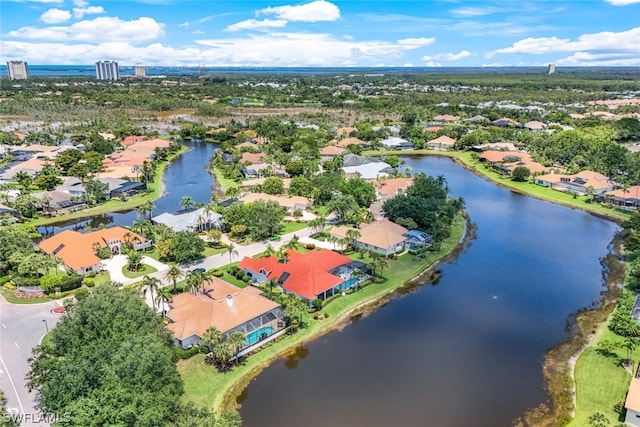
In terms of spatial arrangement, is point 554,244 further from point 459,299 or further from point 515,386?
point 515,386

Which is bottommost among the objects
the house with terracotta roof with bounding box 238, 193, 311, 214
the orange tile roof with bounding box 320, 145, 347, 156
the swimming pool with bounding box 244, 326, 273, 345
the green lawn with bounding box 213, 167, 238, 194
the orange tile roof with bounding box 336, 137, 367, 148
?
the swimming pool with bounding box 244, 326, 273, 345

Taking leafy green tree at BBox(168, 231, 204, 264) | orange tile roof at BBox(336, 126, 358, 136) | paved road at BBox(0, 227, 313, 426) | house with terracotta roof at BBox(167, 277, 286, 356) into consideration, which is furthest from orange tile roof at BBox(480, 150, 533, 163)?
paved road at BBox(0, 227, 313, 426)

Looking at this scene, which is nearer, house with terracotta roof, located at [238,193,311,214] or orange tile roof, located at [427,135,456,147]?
house with terracotta roof, located at [238,193,311,214]

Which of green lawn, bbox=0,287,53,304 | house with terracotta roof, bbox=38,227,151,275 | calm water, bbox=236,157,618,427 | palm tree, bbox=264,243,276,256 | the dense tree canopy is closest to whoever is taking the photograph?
calm water, bbox=236,157,618,427

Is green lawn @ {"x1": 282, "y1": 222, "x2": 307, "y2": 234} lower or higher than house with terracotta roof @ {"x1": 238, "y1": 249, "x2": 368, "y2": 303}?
lower

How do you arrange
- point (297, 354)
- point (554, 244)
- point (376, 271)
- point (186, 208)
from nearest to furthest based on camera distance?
point (297, 354) < point (376, 271) < point (554, 244) < point (186, 208)

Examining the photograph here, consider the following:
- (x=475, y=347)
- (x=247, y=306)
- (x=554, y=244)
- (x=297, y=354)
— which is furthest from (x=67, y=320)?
(x=554, y=244)

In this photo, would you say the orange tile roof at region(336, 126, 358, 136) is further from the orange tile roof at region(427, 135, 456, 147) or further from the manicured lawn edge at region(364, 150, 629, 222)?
the orange tile roof at region(427, 135, 456, 147)
